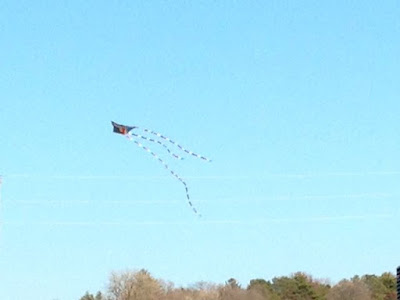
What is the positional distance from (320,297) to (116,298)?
1723 inches

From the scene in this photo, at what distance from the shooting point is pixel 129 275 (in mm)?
125562

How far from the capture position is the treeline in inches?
5044

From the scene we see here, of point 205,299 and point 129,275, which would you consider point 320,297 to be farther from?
point 129,275

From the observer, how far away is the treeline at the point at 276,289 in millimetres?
128125

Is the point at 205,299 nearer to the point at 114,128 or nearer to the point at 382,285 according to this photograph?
the point at 382,285

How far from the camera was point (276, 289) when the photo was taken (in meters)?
165

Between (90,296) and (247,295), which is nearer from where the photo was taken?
(90,296)

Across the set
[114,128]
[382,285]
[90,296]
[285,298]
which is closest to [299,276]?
[285,298]

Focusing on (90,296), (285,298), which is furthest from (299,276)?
(90,296)

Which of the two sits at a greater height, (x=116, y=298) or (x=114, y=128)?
(x=116, y=298)

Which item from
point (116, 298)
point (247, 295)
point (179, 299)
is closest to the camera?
point (116, 298)

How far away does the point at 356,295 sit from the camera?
153m

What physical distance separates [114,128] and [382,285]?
450 ft

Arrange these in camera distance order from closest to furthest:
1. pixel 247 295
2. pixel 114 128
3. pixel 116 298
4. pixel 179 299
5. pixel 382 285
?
pixel 114 128 < pixel 116 298 < pixel 179 299 < pixel 247 295 < pixel 382 285
